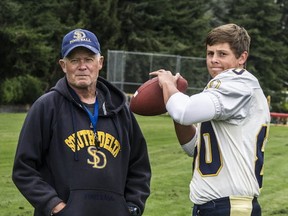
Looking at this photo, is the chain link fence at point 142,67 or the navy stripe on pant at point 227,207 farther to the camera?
the chain link fence at point 142,67

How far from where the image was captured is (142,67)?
29500 mm

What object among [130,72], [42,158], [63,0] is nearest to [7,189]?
[42,158]

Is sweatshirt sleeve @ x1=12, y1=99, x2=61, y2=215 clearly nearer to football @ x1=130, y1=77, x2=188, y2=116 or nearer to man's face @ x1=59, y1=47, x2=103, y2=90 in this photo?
man's face @ x1=59, y1=47, x2=103, y2=90

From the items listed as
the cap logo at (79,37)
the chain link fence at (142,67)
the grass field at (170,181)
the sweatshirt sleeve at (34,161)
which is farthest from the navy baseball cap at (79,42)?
the chain link fence at (142,67)

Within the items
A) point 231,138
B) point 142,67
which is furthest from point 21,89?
point 231,138

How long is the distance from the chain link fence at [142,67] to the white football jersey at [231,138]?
82.5 feet

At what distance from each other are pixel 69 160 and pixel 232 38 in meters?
1.13

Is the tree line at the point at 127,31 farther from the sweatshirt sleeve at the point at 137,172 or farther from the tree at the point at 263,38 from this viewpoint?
the sweatshirt sleeve at the point at 137,172

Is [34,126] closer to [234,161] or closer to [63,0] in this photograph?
[234,161]

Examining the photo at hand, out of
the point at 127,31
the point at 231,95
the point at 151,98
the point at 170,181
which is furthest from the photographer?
the point at 127,31

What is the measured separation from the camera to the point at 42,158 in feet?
10.8

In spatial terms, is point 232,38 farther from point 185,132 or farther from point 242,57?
point 185,132

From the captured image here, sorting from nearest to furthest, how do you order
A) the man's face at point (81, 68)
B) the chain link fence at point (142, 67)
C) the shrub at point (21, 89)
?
the man's face at point (81, 68) < the chain link fence at point (142, 67) < the shrub at point (21, 89)

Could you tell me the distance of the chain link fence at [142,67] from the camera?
28781mm
